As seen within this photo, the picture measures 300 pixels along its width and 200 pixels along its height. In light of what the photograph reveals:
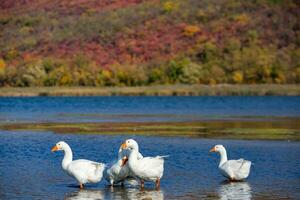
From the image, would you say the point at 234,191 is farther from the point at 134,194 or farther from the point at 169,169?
the point at 169,169

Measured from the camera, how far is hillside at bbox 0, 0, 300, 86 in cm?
9219

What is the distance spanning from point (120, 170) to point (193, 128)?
1890 cm

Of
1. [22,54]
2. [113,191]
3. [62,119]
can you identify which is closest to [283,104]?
[62,119]

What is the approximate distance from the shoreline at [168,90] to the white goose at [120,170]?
62053 mm

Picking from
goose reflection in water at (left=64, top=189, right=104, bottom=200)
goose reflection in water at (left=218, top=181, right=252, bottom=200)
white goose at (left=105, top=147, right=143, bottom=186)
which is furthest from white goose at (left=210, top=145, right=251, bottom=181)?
goose reflection in water at (left=64, top=189, right=104, bottom=200)

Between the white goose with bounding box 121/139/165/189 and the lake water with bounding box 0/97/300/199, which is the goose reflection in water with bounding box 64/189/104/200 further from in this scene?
the white goose with bounding box 121/139/165/189

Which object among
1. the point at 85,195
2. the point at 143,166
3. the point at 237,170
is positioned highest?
the point at 143,166

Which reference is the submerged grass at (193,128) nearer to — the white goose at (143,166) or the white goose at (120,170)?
the white goose at (120,170)

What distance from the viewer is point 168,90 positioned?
86.6m

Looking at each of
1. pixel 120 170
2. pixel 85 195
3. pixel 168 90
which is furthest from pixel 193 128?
pixel 168 90

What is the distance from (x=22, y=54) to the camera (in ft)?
366

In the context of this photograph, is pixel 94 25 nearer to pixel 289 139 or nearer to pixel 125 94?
pixel 125 94

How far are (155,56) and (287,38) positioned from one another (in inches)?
630

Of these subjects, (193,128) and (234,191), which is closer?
(234,191)
